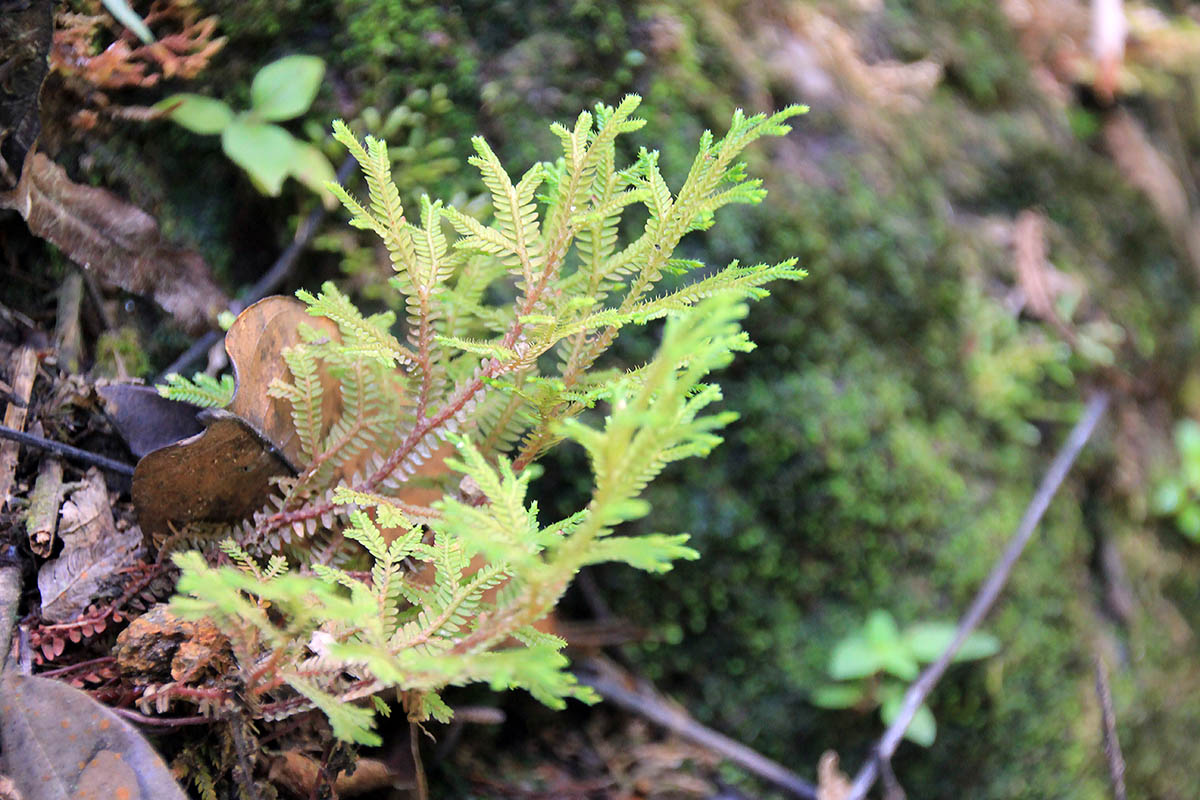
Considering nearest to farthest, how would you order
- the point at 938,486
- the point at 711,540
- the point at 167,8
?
1. the point at 167,8
2. the point at 711,540
3. the point at 938,486

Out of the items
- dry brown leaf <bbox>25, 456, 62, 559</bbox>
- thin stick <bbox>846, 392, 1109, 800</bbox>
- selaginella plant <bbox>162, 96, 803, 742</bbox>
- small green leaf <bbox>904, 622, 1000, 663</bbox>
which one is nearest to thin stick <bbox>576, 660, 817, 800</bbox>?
thin stick <bbox>846, 392, 1109, 800</bbox>

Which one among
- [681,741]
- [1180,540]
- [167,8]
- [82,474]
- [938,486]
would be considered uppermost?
[167,8]

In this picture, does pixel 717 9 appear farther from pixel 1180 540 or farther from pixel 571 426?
pixel 1180 540

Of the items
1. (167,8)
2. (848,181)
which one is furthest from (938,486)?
(167,8)

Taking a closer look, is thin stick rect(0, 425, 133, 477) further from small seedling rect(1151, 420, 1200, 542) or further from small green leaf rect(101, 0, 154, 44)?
small seedling rect(1151, 420, 1200, 542)

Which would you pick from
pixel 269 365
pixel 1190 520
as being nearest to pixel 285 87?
pixel 269 365

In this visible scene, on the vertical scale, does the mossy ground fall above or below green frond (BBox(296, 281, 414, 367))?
below

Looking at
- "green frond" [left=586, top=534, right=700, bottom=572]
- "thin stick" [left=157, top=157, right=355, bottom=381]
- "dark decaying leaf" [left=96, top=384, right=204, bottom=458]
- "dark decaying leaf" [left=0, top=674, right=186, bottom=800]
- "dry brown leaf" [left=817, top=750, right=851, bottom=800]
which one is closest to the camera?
"green frond" [left=586, top=534, right=700, bottom=572]

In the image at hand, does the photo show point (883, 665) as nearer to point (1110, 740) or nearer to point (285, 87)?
point (1110, 740)
